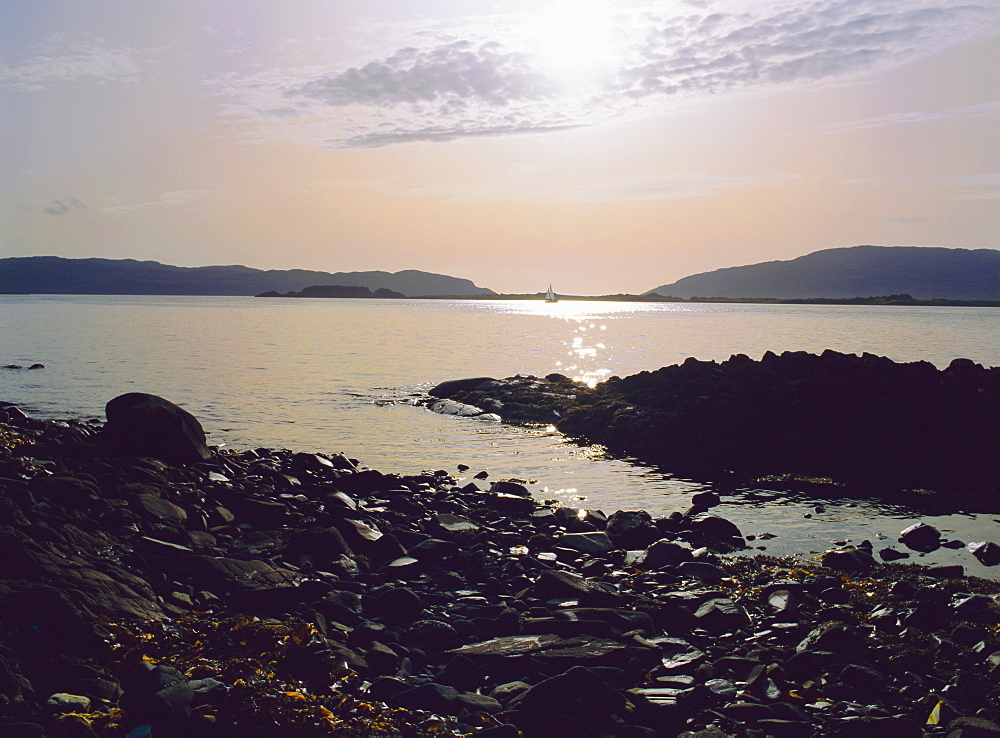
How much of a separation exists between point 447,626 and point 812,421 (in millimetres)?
18456

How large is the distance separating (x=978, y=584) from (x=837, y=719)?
5433 mm

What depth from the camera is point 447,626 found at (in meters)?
8.10

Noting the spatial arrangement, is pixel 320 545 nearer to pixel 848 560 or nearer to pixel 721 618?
pixel 721 618

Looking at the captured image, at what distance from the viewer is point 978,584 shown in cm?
1034

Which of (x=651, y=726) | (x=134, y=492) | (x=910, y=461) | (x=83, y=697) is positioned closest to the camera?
(x=83, y=697)

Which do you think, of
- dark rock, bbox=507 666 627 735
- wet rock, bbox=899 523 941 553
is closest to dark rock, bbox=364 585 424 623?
dark rock, bbox=507 666 627 735

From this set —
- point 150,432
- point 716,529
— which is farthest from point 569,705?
point 150,432

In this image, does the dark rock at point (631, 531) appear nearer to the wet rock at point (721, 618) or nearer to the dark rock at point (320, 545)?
the wet rock at point (721, 618)

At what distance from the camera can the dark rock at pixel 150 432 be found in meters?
16.2

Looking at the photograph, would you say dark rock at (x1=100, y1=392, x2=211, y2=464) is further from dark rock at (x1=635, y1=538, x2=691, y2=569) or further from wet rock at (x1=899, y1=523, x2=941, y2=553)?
wet rock at (x1=899, y1=523, x2=941, y2=553)

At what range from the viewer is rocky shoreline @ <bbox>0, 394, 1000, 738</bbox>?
626 cm

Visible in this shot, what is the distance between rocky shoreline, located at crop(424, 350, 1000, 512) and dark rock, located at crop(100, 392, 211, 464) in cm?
1283

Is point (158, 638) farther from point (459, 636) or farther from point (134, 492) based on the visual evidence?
point (134, 492)

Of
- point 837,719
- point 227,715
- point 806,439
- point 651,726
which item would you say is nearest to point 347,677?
point 227,715
